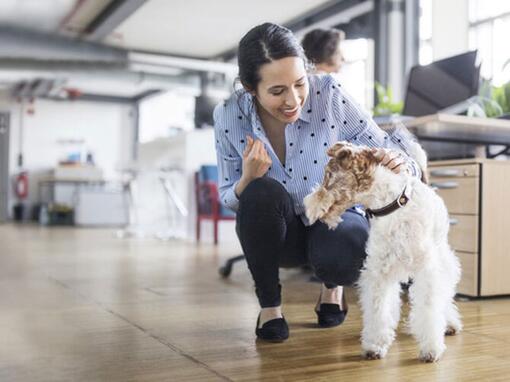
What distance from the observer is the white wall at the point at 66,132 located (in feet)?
34.3

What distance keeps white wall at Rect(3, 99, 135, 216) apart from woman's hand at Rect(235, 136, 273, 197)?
364 inches

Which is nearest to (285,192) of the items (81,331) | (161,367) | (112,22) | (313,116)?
(313,116)

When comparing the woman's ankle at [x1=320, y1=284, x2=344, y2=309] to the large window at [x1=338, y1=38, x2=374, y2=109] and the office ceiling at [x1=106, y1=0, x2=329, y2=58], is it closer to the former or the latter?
the large window at [x1=338, y1=38, x2=374, y2=109]

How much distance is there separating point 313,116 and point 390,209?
0.44m

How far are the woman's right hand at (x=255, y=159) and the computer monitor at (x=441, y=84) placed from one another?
1582mm

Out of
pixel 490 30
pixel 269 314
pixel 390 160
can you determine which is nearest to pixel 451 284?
pixel 390 160

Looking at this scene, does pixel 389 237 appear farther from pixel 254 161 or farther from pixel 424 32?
pixel 424 32

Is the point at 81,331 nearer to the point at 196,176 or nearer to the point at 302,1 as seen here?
the point at 196,176

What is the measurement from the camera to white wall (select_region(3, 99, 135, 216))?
10.5 meters

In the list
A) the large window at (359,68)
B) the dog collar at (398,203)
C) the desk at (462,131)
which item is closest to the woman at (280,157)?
the dog collar at (398,203)

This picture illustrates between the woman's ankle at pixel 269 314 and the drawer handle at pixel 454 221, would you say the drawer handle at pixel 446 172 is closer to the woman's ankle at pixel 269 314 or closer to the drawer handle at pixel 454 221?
the drawer handle at pixel 454 221

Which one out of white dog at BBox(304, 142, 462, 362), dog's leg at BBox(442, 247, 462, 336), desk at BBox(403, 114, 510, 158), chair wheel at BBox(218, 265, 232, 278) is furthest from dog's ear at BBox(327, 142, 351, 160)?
chair wheel at BBox(218, 265, 232, 278)

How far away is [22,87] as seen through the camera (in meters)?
9.91

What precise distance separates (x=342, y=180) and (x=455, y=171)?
1.29m
